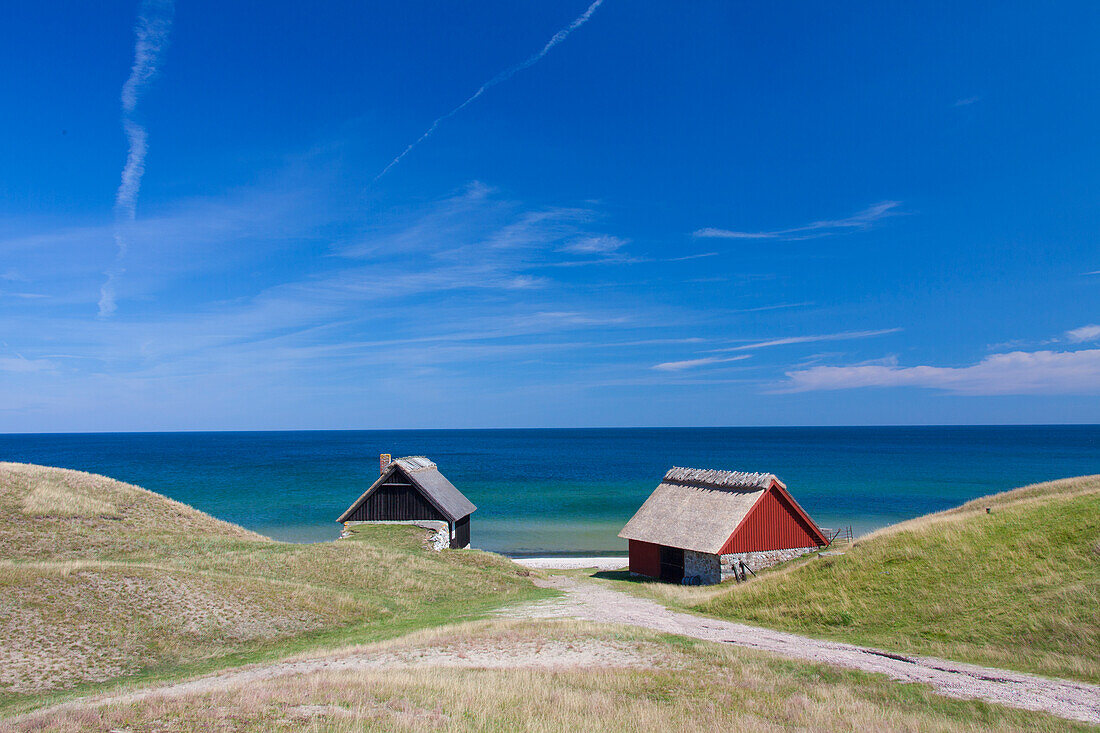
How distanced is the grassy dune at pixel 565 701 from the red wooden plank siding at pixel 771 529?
59.4 feet

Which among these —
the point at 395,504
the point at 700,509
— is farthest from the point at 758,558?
the point at 395,504

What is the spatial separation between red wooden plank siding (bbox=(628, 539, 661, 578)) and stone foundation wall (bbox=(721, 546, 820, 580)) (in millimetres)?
2532

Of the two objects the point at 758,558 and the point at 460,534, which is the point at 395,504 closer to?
the point at 460,534

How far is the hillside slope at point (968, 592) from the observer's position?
1678cm

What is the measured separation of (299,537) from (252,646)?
1609 inches

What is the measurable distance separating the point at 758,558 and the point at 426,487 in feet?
74.9

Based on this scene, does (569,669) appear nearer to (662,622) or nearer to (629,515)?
(662,622)

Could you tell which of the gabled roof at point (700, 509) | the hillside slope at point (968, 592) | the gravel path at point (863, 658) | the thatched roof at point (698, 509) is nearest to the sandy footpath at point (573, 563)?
the thatched roof at point (698, 509)

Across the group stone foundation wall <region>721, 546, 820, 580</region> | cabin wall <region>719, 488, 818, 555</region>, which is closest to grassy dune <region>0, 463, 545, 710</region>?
stone foundation wall <region>721, 546, 820, 580</region>

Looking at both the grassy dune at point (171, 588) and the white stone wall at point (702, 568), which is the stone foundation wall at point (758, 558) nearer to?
the white stone wall at point (702, 568)

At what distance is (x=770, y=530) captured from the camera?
35.7 metres

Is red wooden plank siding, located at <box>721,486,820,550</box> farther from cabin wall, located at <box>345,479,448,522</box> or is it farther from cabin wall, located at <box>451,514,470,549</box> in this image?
cabin wall, located at <box>345,479,448,522</box>

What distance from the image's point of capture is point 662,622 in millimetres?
23438

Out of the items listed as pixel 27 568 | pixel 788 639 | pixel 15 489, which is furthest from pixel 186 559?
pixel 788 639
